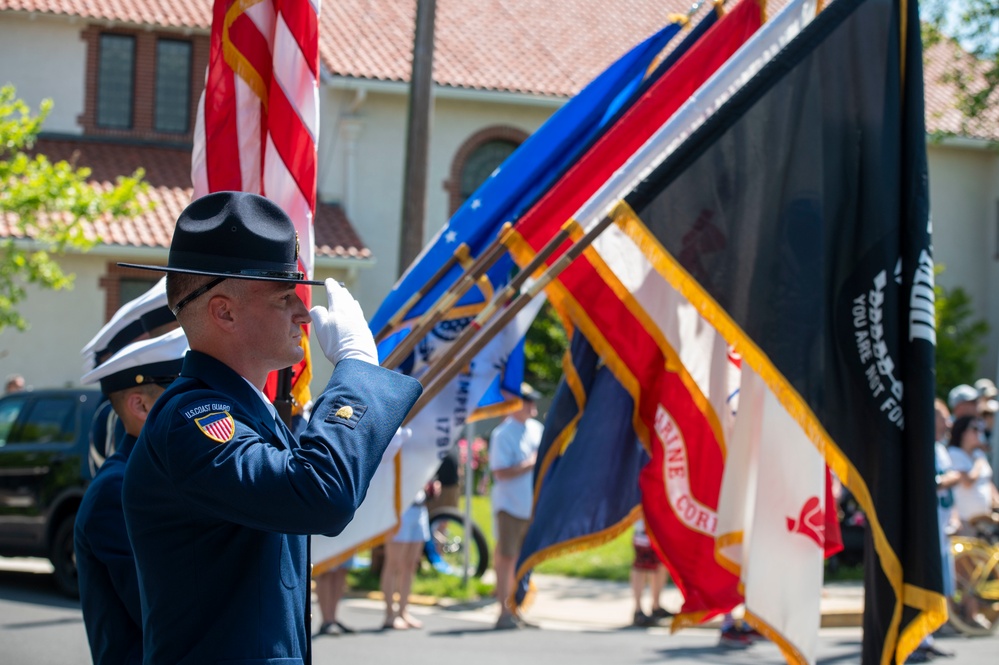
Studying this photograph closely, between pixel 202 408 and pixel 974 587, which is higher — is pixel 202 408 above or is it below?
above

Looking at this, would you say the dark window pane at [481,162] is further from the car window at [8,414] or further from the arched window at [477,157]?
the car window at [8,414]

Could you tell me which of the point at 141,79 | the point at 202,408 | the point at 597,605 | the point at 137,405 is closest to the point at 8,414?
the point at 597,605

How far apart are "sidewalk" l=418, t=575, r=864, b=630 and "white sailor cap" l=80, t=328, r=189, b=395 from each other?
8318 mm

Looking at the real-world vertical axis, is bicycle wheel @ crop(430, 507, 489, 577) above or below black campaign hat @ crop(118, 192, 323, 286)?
below

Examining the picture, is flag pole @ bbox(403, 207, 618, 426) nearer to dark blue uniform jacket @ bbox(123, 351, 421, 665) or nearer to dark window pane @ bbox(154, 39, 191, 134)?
dark blue uniform jacket @ bbox(123, 351, 421, 665)

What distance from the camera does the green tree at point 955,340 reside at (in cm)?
2423

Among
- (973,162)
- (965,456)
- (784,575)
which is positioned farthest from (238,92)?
(973,162)

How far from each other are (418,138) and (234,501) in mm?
10947

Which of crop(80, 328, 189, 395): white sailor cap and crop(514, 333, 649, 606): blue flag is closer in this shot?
crop(80, 328, 189, 395): white sailor cap

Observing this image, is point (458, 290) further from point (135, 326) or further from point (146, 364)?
point (146, 364)

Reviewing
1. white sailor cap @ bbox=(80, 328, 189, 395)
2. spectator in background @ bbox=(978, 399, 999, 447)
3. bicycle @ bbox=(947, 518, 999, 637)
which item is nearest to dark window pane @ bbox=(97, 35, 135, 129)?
spectator in background @ bbox=(978, 399, 999, 447)

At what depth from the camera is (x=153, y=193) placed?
2175cm

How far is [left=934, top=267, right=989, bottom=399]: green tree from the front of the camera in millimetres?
24234

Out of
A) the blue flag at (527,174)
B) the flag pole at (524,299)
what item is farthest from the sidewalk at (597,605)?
the flag pole at (524,299)
